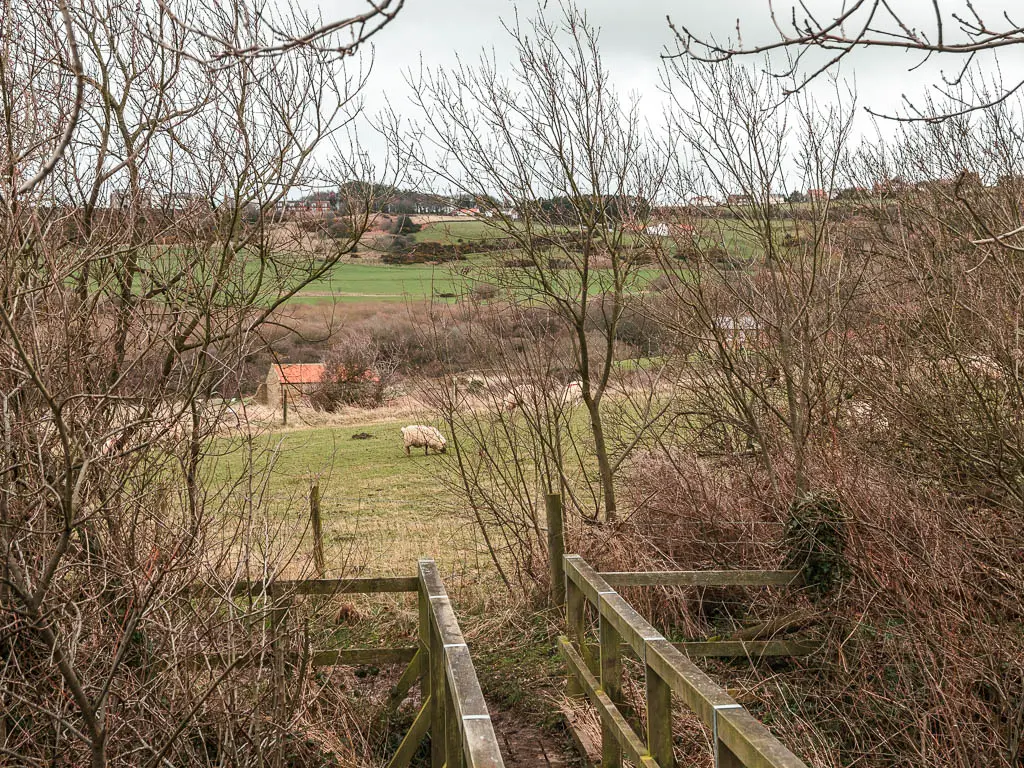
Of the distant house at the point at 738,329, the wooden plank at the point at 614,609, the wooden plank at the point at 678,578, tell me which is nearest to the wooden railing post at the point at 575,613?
the wooden plank at the point at 614,609

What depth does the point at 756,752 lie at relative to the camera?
9.90ft

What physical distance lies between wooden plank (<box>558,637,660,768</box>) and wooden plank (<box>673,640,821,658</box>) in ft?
4.30

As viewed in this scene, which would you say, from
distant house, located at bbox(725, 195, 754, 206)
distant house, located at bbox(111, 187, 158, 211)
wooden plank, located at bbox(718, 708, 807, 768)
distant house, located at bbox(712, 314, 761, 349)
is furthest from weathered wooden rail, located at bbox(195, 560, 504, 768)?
distant house, located at bbox(725, 195, 754, 206)

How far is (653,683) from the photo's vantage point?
15.0 feet

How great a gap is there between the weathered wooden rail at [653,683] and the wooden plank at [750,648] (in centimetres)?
56

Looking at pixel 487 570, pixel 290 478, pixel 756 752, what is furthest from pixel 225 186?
pixel 290 478

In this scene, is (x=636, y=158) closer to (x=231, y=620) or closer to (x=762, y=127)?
(x=762, y=127)

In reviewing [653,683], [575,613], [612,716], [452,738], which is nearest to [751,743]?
[653,683]

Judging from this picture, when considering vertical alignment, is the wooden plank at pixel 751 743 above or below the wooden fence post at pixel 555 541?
above

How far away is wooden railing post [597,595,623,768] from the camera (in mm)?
5770

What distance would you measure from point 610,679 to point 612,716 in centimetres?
29

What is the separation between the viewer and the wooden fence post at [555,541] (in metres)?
9.59

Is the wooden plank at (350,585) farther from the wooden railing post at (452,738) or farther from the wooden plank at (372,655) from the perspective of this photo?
the wooden railing post at (452,738)

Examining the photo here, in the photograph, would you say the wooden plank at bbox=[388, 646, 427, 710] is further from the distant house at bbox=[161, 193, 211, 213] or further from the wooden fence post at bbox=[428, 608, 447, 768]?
the distant house at bbox=[161, 193, 211, 213]
